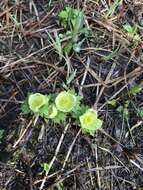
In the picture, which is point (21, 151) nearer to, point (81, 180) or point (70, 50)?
point (81, 180)

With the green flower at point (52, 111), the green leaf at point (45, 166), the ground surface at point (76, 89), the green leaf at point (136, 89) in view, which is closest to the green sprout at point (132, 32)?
the ground surface at point (76, 89)

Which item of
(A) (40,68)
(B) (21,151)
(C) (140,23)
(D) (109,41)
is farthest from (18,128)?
(C) (140,23)

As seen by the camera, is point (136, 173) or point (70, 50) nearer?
point (136, 173)

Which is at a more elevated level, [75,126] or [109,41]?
[109,41]

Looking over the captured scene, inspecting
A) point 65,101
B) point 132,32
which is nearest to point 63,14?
point 132,32

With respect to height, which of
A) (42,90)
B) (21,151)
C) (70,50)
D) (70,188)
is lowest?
(70,188)

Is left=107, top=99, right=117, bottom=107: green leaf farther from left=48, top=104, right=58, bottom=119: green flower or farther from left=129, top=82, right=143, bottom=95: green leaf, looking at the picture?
left=48, top=104, right=58, bottom=119: green flower

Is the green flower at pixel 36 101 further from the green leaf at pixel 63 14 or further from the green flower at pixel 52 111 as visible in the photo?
the green leaf at pixel 63 14
